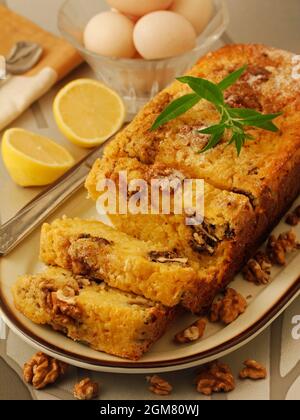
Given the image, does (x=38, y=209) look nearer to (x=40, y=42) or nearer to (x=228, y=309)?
(x=228, y=309)

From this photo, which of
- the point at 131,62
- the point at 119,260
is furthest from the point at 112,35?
the point at 119,260

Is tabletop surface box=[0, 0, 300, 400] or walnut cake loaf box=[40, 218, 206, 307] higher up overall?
walnut cake loaf box=[40, 218, 206, 307]

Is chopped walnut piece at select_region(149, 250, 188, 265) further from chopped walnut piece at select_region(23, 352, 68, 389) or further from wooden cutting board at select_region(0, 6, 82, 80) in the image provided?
wooden cutting board at select_region(0, 6, 82, 80)

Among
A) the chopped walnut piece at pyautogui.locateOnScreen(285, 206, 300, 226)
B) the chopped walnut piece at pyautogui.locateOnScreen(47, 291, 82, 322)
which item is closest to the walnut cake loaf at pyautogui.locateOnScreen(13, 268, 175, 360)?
the chopped walnut piece at pyautogui.locateOnScreen(47, 291, 82, 322)

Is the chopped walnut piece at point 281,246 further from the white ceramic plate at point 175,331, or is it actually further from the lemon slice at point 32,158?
the lemon slice at point 32,158
